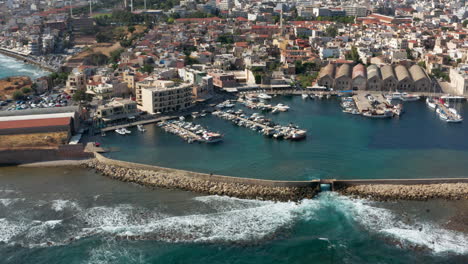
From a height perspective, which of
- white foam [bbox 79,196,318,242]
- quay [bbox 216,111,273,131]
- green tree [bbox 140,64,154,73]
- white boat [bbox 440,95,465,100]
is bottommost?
white foam [bbox 79,196,318,242]

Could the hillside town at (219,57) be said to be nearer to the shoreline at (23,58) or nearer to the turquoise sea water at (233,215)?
the shoreline at (23,58)

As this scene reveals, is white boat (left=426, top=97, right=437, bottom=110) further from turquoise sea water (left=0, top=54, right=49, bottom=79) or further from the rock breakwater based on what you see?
turquoise sea water (left=0, top=54, right=49, bottom=79)

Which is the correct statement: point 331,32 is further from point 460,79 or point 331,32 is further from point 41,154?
point 41,154

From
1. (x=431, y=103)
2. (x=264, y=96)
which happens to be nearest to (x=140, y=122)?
(x=264, y=96)

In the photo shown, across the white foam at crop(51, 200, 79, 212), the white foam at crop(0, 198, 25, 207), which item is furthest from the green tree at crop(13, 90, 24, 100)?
the white foam at crop(51, 200, 79, 212)

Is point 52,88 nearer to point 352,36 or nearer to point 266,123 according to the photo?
point 266,123

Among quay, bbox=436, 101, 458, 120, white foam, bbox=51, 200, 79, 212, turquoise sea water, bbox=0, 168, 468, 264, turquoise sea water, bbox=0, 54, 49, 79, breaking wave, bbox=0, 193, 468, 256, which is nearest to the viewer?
turquoise sea water, bbox=0, 168, 468, 264

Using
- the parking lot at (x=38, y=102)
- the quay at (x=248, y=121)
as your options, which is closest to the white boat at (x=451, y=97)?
the quay at (x=248, y=121)
